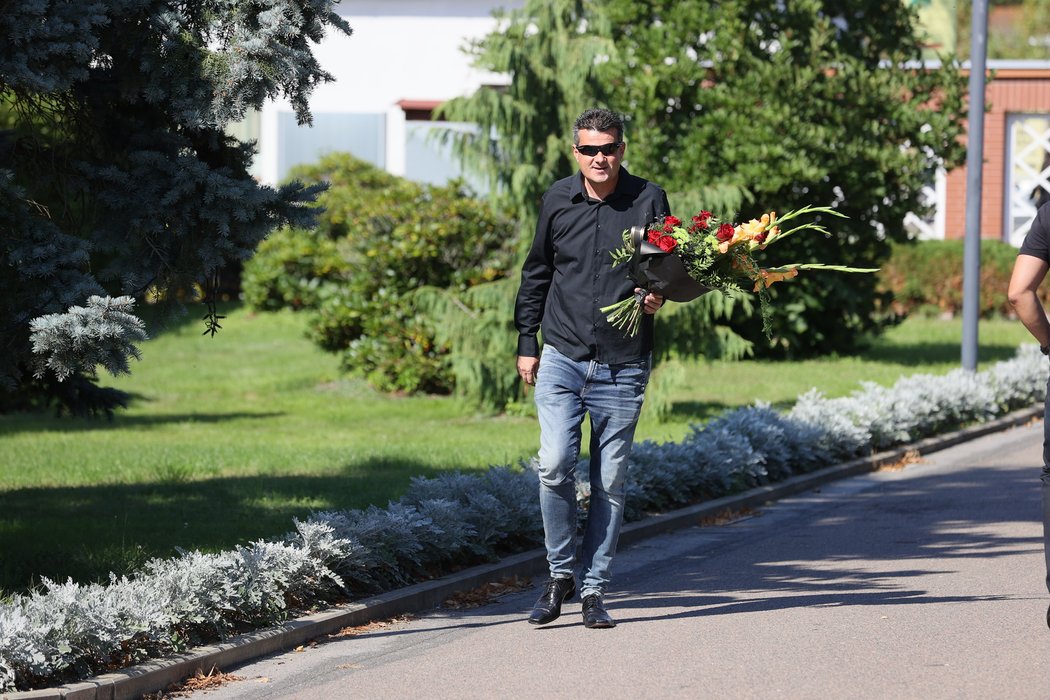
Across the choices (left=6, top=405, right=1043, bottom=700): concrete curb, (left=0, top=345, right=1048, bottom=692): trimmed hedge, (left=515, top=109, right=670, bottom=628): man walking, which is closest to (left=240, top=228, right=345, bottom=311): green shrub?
(left=0, top=345, right=1048, bottom=692): trimmed hedge

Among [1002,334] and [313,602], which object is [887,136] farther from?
[313,602]

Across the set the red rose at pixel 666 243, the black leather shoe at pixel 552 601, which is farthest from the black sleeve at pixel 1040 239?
the black leather shoe at pixel 552 601

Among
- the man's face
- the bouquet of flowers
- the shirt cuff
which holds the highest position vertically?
the man's face

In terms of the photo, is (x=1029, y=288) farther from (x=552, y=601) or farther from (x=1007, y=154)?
(x=1007, y=154)

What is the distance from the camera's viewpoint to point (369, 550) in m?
7.08

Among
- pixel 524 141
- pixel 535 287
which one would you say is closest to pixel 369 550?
pixel 535 287

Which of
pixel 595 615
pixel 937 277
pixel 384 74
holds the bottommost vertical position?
Answer: pixel 595 615

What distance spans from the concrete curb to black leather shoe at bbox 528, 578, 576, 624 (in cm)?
78

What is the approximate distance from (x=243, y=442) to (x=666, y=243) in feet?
27.0

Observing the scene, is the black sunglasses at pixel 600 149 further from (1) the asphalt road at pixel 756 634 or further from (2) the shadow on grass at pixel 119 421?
(2) the shadow on grass at pixel 119 421

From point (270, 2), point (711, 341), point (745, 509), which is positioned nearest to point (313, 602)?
point (270, 2)

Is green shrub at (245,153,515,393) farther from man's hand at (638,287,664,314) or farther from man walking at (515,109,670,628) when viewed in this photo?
man's hand at (638,287,664,314)

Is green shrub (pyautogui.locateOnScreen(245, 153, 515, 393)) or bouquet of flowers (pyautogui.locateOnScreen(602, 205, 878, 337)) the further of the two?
green shrub (pyautogui.locateOnScreen(245, 153, 515, 393))

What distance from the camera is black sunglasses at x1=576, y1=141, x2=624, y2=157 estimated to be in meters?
6.33
